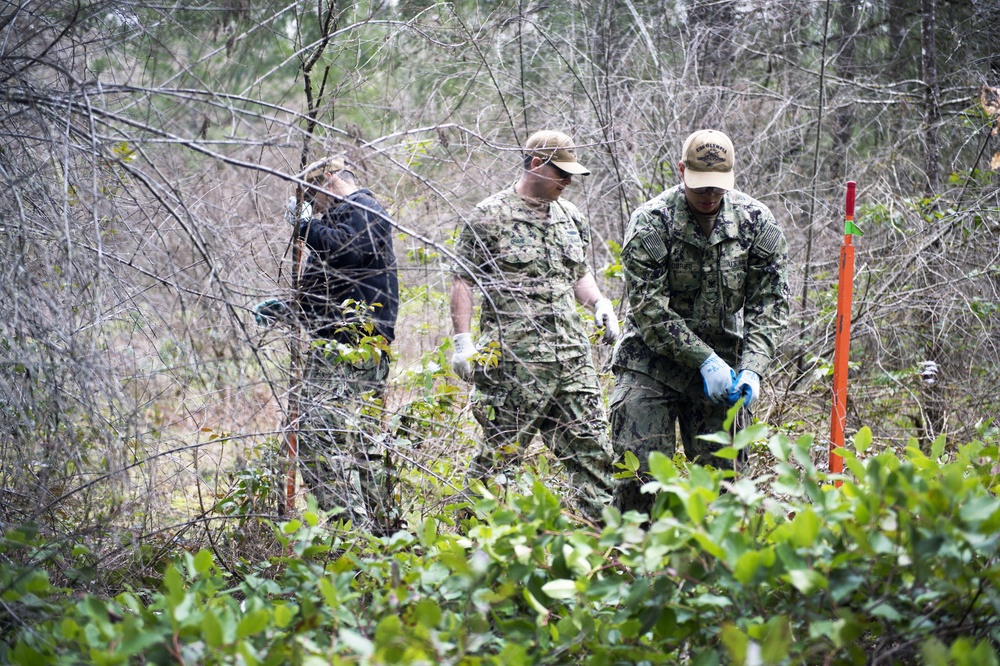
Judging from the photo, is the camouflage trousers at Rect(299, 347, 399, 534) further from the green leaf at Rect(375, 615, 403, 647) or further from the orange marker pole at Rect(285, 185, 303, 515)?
the green leaf at Rect(375, 615, 403, 647)

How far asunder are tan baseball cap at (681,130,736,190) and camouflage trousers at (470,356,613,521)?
4.09 ft

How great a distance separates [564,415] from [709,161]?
5.07 ft

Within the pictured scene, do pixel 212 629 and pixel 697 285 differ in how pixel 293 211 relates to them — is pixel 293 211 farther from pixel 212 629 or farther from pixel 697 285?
pixel 212 629

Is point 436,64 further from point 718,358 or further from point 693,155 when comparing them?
point 718,358

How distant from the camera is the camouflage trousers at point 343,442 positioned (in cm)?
295

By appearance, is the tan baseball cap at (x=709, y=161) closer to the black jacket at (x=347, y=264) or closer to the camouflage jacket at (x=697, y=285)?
the camouflage jacket at (x=697, y=285)

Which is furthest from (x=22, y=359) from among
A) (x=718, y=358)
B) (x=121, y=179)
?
(x=718, y=358)

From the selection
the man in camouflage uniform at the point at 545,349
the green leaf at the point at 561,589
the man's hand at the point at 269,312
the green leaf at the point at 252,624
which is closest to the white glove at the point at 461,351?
the man in camouflage uniform at the point at 545,349

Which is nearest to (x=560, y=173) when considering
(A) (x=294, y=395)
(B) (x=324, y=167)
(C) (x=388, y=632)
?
(B) (x=324, y=167)

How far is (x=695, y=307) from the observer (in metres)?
4.14

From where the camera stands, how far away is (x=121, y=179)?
298cm

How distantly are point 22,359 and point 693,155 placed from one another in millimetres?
2645

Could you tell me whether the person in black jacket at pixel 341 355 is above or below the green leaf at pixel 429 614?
above

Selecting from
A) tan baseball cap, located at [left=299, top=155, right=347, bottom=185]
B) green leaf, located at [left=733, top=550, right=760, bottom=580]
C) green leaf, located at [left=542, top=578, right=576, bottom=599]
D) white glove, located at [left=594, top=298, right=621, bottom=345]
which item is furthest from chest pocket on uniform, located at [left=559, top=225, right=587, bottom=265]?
green leaf, located at [left=733, top=550, right=760, bottom=580]
